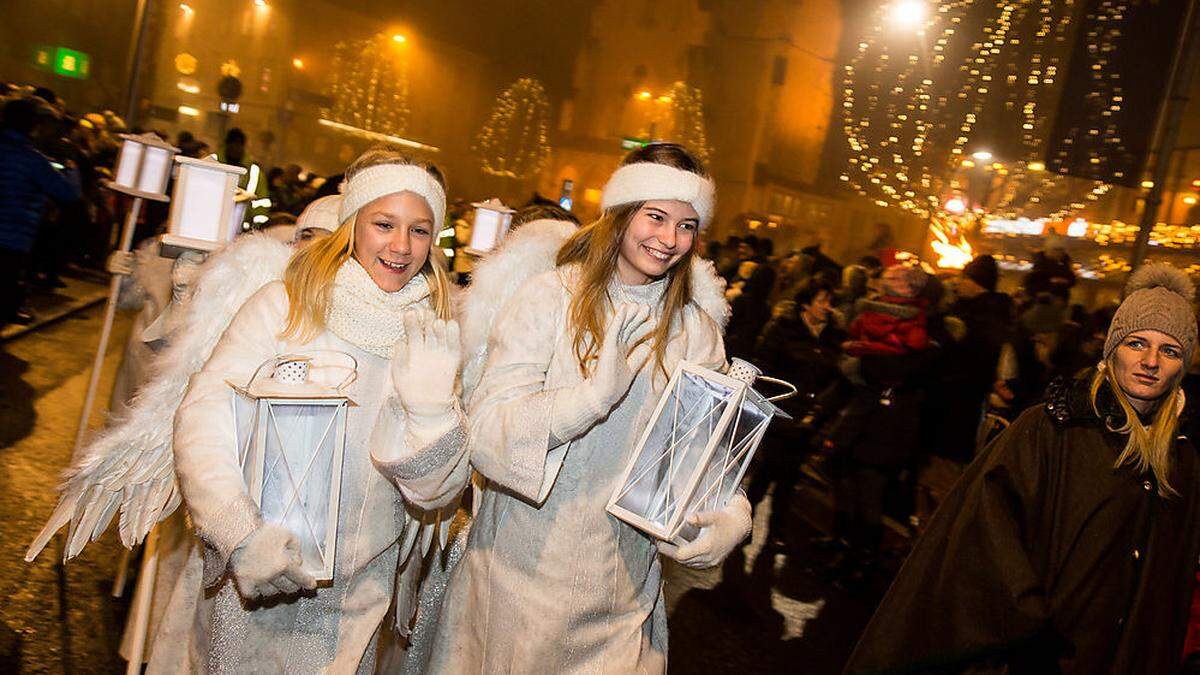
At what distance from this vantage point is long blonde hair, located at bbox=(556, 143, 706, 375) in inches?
125

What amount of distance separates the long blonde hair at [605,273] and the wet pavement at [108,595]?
1.80m

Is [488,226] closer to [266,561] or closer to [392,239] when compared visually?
[392,239]

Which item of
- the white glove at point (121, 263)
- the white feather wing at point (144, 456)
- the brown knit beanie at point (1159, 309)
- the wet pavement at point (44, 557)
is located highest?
the brown knit beanie at point (1159, 309)

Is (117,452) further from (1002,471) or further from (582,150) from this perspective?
(582,150)

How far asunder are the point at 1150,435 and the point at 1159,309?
0.46m

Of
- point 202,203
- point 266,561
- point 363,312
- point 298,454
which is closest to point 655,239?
point 363,312

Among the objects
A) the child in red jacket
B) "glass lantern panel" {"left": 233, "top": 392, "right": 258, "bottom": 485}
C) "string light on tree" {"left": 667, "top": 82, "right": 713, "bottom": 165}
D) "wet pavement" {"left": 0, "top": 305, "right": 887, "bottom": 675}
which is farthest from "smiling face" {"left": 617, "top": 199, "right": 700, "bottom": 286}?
"string light on tree" {"left": 667, "top": 82, "right": 713, "bottom": 165}

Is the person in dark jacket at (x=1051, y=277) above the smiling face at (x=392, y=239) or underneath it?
above

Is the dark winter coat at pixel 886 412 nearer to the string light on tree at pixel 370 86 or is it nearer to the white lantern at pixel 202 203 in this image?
the white lantern at pixel 202 203

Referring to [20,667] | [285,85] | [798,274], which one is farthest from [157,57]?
[20,667]

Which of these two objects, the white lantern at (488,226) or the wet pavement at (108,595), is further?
the white lantern at (488,226)

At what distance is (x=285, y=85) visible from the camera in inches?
1582

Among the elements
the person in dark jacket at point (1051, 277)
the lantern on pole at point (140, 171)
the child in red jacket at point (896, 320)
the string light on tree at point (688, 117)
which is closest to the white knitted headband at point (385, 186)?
the lantern on pole at point (140, 171)

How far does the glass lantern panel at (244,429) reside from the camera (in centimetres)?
266
